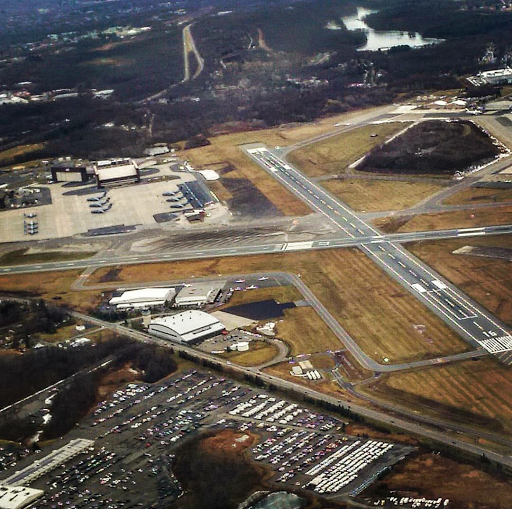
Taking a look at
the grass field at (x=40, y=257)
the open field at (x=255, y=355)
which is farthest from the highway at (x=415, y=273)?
the grass field at (x=40, y=257)

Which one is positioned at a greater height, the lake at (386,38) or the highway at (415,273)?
the lake at (386,38)

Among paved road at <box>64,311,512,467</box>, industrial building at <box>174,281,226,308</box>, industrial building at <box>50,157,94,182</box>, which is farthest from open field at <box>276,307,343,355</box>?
industrial building at <box>50,157,94,182</box>

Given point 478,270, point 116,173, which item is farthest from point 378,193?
point 116,173

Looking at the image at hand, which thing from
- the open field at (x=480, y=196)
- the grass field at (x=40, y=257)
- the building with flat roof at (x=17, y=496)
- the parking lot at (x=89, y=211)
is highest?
the parking lot at (x=89, y=211)

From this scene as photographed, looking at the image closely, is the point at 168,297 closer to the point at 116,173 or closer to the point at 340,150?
the point at 116,173

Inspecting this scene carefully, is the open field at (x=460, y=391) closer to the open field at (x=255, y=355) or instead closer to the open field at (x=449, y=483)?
the open field at (x=449, y=483)

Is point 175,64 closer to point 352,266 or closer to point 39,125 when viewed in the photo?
point 39,125
